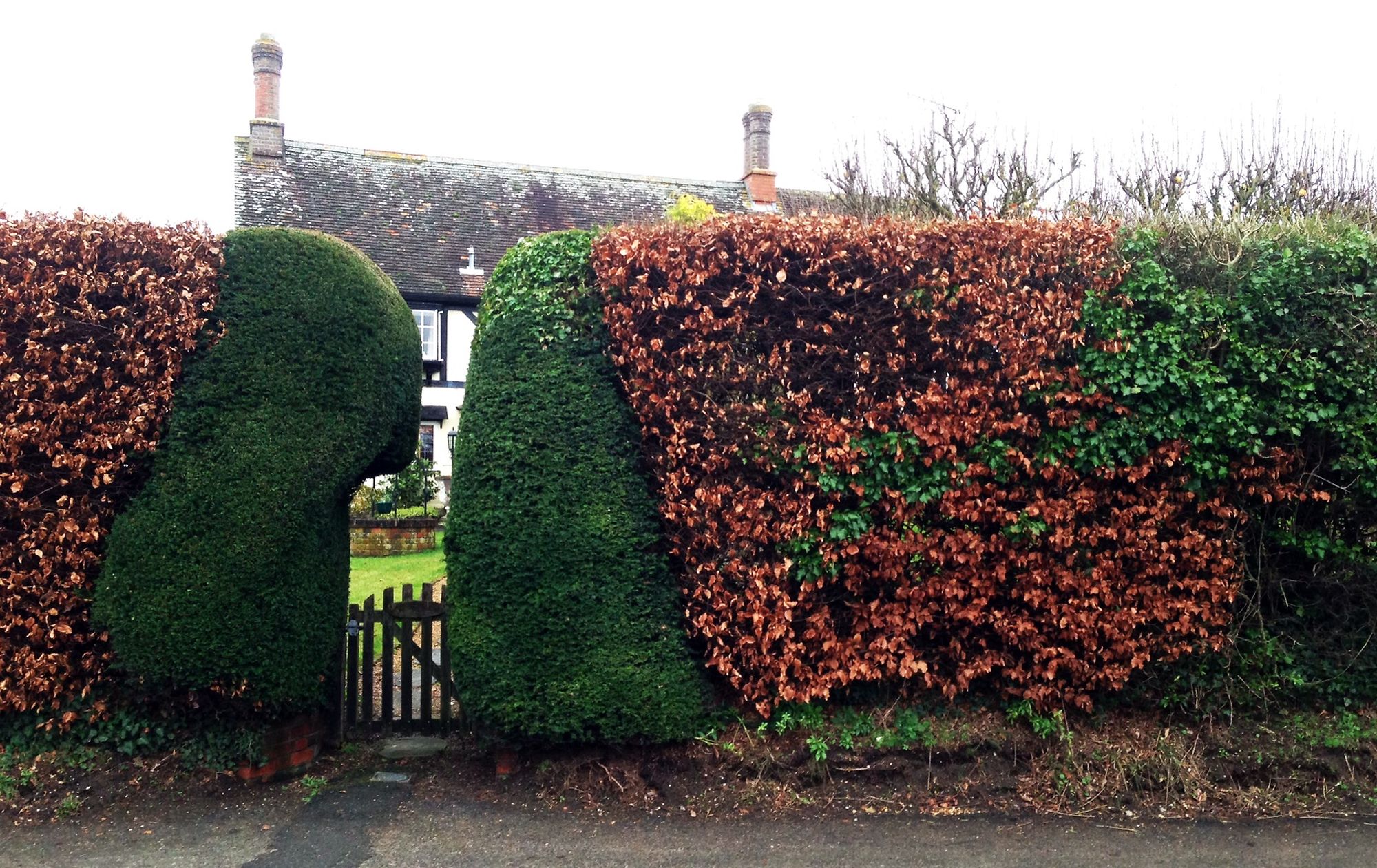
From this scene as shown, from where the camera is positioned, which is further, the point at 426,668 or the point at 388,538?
the point at 388,538

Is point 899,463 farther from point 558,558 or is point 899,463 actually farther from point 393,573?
point 393,573

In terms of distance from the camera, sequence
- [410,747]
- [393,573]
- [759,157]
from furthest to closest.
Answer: [759,157], [393,573], [410,747]

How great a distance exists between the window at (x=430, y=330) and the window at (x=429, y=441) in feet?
6.71

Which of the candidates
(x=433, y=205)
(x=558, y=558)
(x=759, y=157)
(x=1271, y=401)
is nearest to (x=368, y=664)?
(x=558, y=558)

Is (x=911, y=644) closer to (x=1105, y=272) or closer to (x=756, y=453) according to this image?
(x=756, y=453)

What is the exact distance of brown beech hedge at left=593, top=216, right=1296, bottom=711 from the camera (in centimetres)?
554

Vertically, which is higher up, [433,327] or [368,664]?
[433,327]

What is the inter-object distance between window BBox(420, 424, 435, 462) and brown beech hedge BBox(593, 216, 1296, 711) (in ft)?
61.9

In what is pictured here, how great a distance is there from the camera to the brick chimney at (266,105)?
22.9 meters

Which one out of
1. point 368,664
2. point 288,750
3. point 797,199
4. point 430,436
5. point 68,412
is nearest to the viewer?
point 68,412

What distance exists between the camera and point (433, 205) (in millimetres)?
23266

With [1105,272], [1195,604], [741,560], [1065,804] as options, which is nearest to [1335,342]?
[1105,272]

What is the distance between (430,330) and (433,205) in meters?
3.38

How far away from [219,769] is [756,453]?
149 inches
